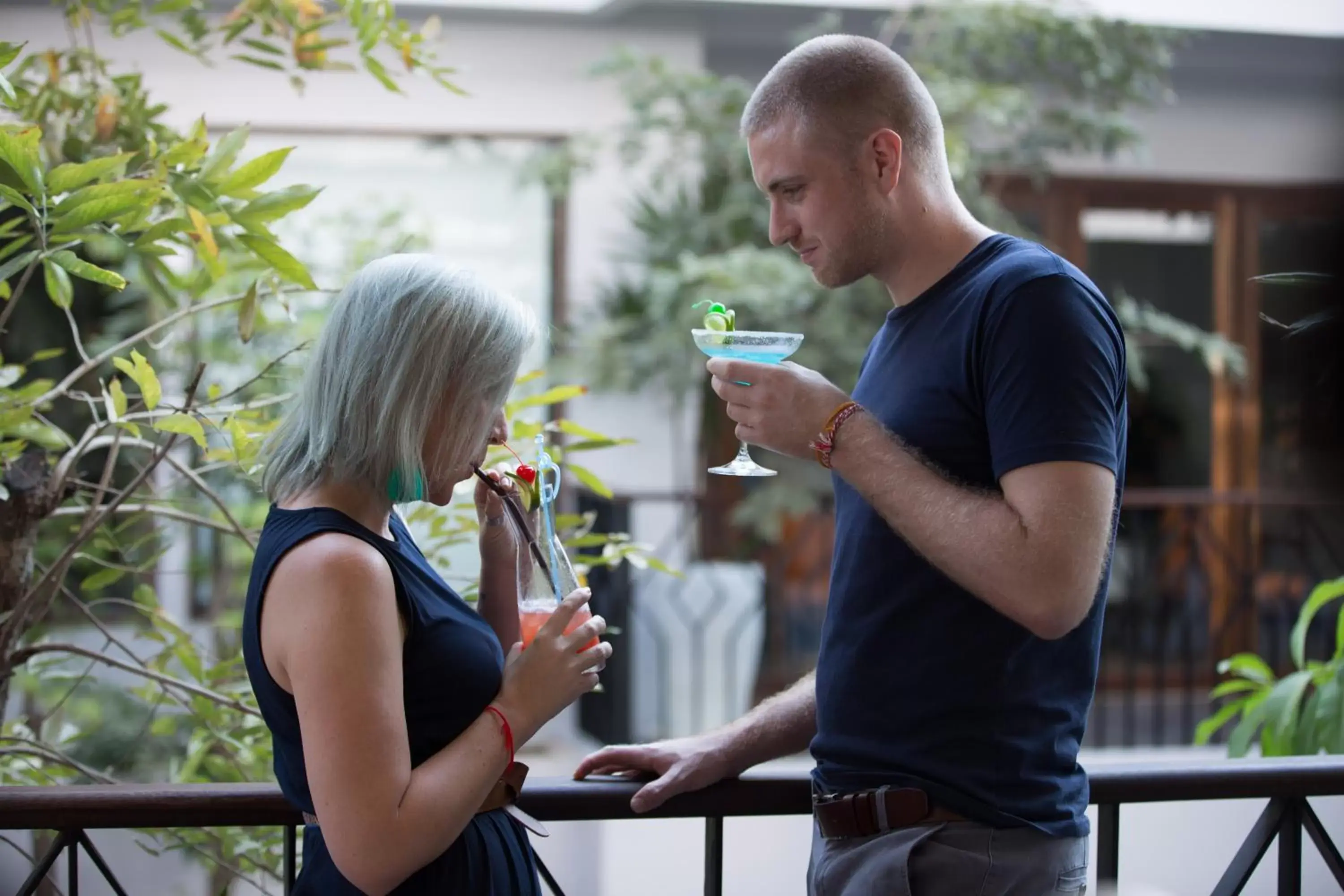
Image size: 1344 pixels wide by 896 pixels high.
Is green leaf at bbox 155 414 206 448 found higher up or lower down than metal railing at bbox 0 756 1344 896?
higher up

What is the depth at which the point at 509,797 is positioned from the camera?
1.55 metres

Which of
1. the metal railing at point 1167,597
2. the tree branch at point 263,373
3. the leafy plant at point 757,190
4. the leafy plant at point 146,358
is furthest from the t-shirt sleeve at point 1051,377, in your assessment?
the metal railing at point 1167,597

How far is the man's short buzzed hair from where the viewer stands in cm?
168

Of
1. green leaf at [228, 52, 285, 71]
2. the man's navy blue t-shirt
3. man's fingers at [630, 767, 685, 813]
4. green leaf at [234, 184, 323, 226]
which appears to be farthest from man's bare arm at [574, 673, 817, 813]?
green leaf at [228, 52, 285, 71]

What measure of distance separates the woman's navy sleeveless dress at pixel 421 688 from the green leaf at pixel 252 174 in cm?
57

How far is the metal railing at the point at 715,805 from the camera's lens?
1.61 metres

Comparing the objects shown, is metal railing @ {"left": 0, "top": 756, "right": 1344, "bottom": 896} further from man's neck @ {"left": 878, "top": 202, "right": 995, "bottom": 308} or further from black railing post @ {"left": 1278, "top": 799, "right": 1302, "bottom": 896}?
man's neck @ {"left": 878, "top": 202, "right": 995, "bottom": 308}

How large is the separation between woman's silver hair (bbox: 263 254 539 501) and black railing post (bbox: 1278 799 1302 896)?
1179 millimetres

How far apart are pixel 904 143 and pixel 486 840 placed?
964 millimetres

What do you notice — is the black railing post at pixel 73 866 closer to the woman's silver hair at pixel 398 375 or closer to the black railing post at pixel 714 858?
the woman's silver hair at pixel 398 375

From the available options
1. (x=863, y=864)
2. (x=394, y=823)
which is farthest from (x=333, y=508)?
(x=863, y=864)

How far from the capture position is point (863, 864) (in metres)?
1.55

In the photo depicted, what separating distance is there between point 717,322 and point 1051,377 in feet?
1.61

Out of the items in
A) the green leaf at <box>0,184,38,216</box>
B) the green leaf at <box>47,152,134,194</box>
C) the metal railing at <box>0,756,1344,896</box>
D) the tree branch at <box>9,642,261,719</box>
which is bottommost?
the metal railing at <box>0,756,1344,896</box>
